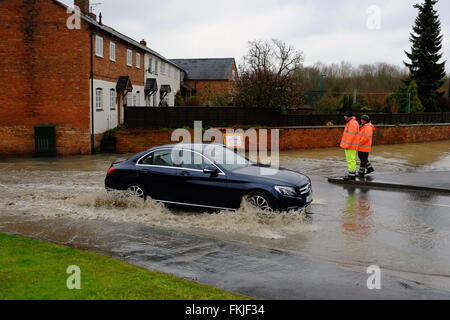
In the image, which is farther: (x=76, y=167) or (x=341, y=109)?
(x=341, y=109)

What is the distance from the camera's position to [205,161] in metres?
9.64

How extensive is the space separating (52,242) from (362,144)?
10154 millimetres

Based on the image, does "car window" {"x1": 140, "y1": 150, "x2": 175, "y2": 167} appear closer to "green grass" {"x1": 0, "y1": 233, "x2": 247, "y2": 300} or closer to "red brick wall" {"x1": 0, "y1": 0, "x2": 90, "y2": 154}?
"green grass" {"x1": 0, "y1": 233, "x2": 247, "y2": 300}

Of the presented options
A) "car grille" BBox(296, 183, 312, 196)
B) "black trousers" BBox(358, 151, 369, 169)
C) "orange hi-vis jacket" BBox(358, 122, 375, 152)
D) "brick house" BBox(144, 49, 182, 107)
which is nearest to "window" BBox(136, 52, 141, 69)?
"brick house" BBox(144, 49, 182, 107)

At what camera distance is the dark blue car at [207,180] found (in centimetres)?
891

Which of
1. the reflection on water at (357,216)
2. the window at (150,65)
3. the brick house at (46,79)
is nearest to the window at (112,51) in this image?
the brick house at (46,79)

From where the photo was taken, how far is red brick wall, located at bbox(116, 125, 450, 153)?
2283 cm

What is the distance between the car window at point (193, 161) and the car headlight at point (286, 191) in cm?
166

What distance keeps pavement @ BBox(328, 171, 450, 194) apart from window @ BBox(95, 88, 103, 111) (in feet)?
44.8

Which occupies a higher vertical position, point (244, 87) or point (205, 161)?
point (244, 87)

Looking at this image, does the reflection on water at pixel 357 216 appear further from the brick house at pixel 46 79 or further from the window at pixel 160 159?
the brick house at pixel 46 79
